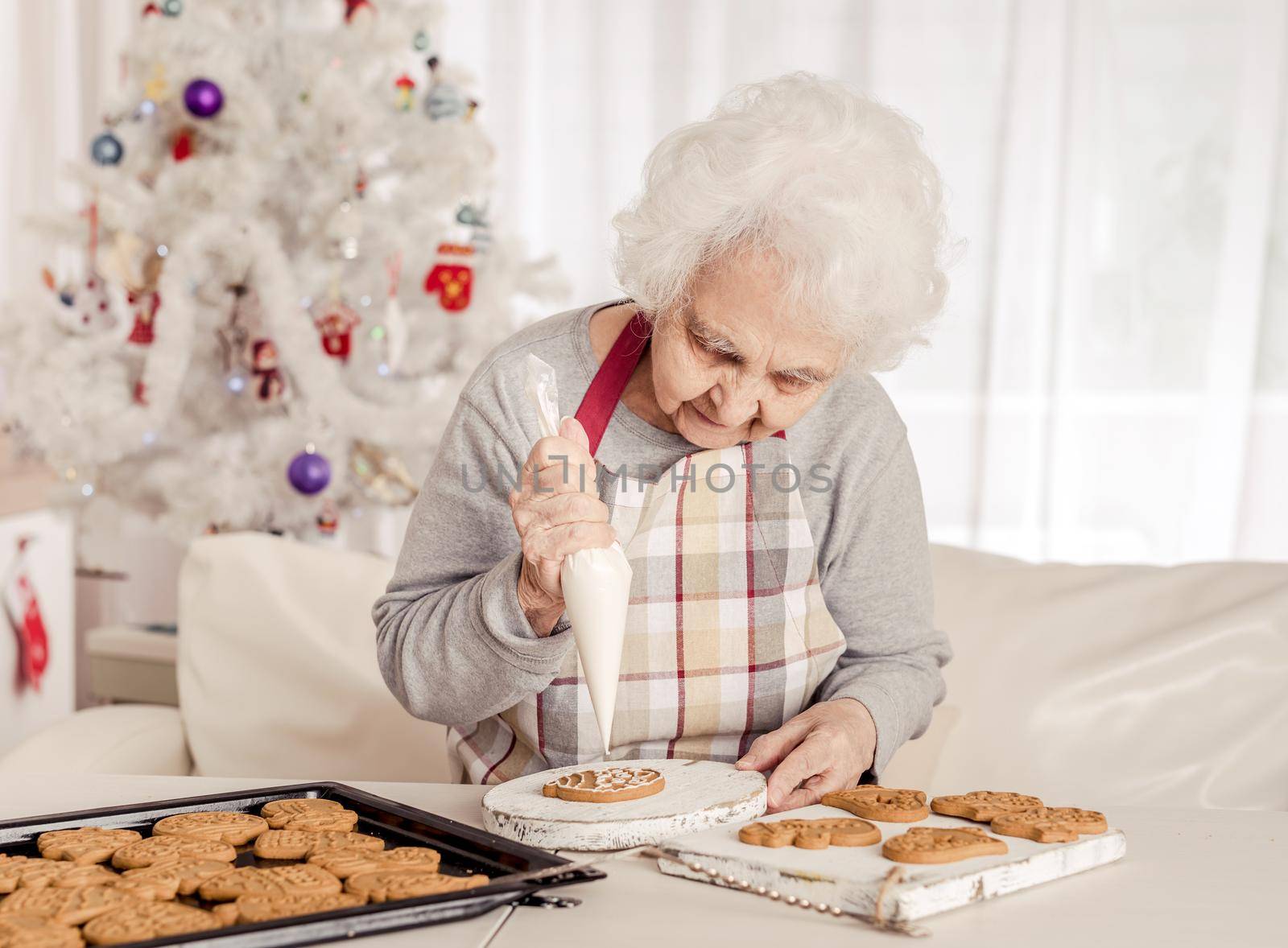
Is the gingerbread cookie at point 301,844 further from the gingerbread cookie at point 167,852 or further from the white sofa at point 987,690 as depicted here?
the white sofa at point 987,690

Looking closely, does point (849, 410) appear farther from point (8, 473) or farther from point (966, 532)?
point (8, 473)

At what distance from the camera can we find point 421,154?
2.73m

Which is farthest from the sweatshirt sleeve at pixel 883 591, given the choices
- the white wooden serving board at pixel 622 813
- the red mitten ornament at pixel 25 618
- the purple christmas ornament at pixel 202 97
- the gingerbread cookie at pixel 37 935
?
the red mitten ornament at pixel 25 618

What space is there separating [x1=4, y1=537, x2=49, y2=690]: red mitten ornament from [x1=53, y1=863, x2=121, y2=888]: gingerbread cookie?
2551 mm

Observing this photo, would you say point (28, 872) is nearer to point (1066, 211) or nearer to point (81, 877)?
point (81, 877)

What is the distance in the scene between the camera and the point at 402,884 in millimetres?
752

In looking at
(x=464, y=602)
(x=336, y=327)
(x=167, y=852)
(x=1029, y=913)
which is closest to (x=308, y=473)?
(x=336, y=327)

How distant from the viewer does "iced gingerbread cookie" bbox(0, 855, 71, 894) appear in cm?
76

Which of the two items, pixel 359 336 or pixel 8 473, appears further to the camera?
pixel 8 473

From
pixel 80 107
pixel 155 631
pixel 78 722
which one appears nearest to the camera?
pixel 78 722

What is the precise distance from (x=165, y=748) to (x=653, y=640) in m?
0.84

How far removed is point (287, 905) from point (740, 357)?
24.5 inches

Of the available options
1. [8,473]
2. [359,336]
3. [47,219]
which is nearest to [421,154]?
[359,336]

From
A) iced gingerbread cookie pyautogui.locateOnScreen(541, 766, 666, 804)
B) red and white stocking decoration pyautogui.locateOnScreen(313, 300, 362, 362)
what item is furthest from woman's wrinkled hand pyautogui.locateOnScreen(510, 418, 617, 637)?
red and white stocking decoration pyautogui.locateOnScreen(313, 300, 362, 362)
